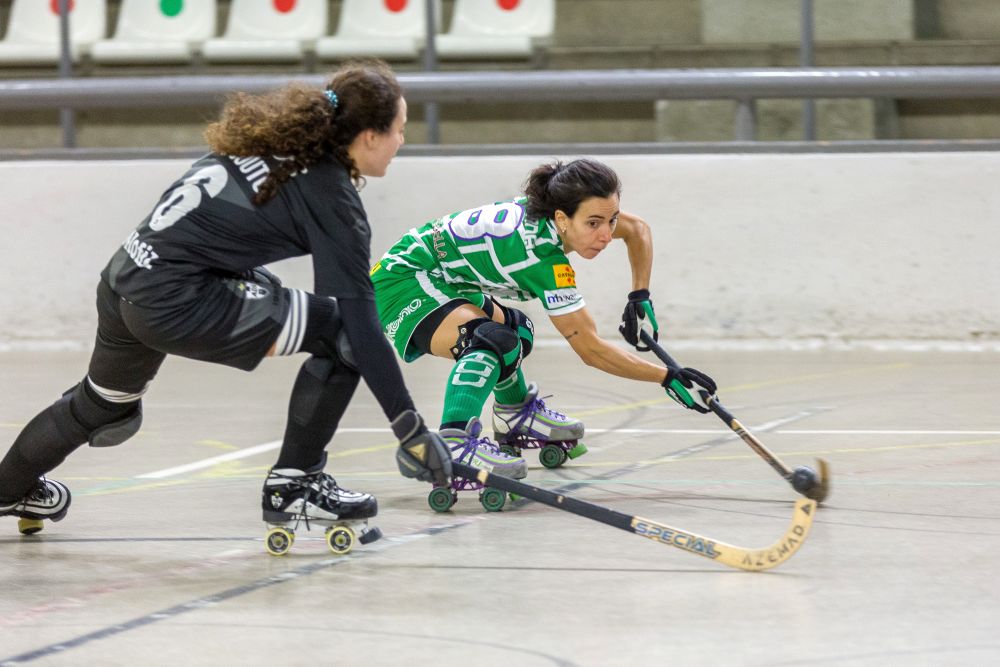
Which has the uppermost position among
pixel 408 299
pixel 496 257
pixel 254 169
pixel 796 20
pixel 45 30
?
pixel 796 20

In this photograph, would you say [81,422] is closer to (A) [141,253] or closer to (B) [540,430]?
(A) [141,253]

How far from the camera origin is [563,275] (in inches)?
197

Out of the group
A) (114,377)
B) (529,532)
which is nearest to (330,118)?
(114,377)

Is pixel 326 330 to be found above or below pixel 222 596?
above

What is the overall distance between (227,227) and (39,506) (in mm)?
1230

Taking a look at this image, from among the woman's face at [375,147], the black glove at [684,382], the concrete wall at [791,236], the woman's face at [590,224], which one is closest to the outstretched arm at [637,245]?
the woman's face at [590,224]

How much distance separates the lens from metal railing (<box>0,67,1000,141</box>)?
8602 millimetres

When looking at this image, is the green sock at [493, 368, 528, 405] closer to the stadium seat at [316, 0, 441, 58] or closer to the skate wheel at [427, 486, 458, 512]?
the skate wheel at [427, 486, 458, 512]

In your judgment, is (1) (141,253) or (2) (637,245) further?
(2) (637,245)

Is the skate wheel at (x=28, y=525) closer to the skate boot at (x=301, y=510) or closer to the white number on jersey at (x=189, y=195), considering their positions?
the skate boot at (x=301, y=510)

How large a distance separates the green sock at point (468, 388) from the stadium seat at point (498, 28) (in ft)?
17.6

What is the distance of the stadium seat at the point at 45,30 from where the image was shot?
415 inches

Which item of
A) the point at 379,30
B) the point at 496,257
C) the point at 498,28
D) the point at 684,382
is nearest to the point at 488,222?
the point at 496,257

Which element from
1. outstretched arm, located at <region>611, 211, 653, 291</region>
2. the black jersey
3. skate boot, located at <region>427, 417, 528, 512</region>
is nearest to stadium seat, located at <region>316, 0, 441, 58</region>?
outstretched arm, located at <region>611, 211, 653, 291</region>
